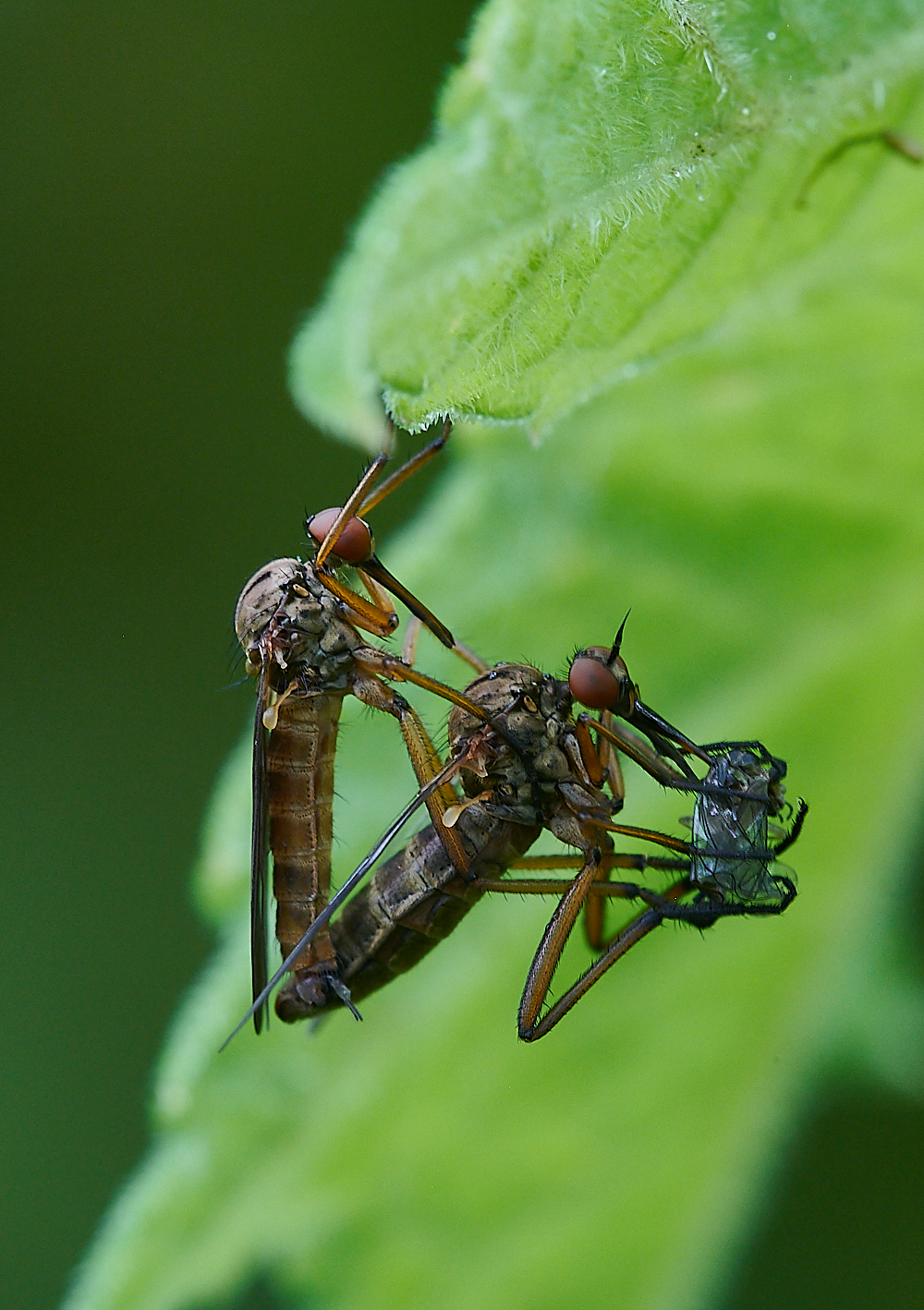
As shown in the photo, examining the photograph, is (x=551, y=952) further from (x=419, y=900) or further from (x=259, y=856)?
(x=259, y=856)

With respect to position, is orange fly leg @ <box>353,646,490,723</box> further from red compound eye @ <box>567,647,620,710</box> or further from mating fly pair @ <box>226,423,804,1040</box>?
red compound eye @ <box>567,647,620,710</box>

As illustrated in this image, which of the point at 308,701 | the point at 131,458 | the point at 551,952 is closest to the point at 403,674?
the point at 308,701

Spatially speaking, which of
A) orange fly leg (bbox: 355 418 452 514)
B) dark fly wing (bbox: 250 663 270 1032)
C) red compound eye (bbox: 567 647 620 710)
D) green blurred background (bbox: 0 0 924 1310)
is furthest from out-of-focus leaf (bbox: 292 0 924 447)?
green blurred background (bbox: 0 0 924 1310)

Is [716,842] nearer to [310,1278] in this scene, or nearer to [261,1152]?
[261,1152]

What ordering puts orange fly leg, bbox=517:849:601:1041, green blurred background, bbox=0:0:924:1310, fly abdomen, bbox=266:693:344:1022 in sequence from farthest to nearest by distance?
green blurred background, bbox=0:0:924:1310
fly abdomen, bbox=266:693:344:1022
orange fly leg, bbox=517:849:601:1041

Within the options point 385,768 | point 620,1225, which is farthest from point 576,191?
point 620,1225
